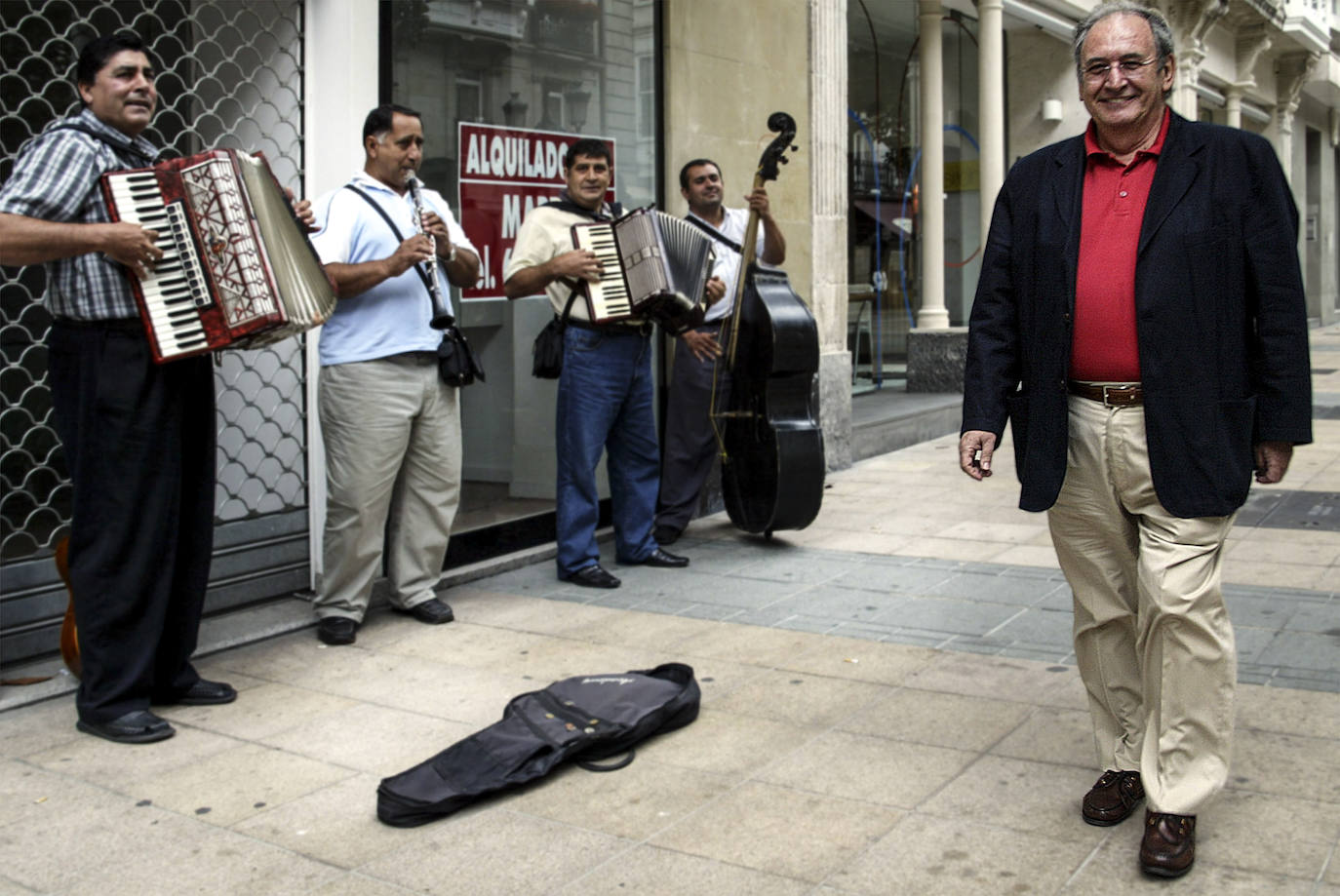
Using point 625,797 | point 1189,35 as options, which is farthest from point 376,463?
point 1189,35

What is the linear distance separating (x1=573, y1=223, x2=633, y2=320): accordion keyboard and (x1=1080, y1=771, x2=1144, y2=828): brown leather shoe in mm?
3225

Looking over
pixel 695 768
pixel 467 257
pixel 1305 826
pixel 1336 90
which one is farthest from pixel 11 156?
pixel 1336 90

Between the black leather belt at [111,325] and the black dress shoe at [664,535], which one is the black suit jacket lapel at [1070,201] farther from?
the black dress shoe at [664,535]

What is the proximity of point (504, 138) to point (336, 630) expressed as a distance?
2670 mm

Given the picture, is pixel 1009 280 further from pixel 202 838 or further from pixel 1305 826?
pixel 202 838

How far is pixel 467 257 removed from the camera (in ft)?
18.8

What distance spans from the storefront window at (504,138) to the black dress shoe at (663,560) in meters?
0.66

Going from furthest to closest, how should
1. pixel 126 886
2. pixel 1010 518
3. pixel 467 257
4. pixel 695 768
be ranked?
pixel 1010 518 → pixel 467 257 → pixel 695 768 → pixel 126 886

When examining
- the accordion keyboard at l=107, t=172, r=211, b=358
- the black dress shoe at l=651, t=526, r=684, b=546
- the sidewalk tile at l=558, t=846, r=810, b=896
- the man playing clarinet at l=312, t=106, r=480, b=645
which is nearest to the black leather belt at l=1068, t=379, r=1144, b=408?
the sidewalk tile at l=558, t=846, r=810, b=896

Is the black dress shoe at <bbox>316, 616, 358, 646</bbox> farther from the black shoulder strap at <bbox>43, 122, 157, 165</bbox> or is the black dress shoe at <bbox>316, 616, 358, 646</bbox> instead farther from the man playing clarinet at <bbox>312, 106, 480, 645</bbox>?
the black shoulder strap at <bbox>43, 122, 157, 165</bbox>

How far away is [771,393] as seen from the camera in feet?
22.0

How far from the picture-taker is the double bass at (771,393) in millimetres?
6629

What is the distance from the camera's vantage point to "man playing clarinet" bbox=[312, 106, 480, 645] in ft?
17.7

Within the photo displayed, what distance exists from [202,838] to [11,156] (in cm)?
252
